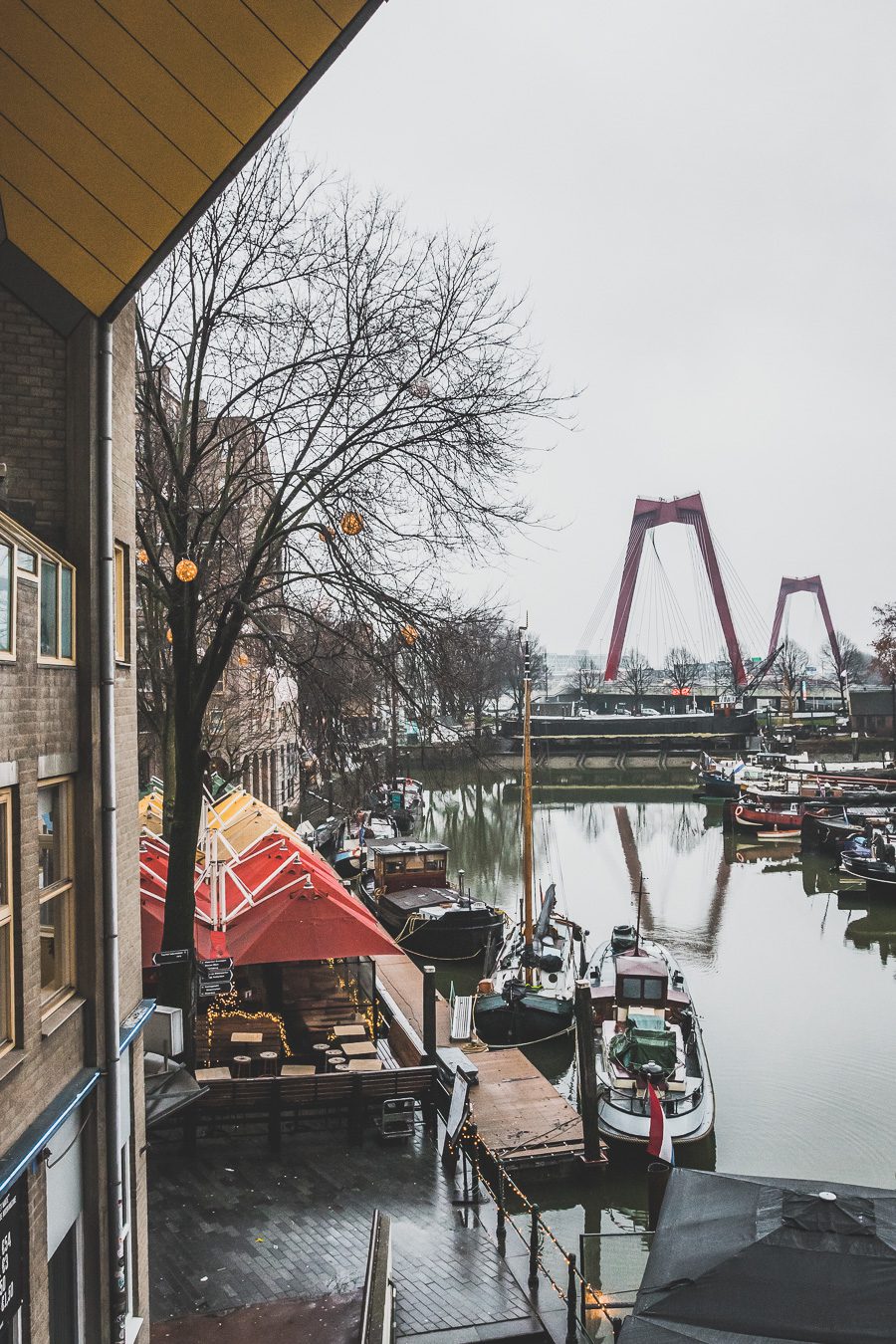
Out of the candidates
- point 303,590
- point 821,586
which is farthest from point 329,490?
point 821,586

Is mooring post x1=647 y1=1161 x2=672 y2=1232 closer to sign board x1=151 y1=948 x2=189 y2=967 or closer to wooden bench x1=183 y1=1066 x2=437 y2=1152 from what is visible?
wooden bench x1=183 y1=1066 x2=437 y2=1152

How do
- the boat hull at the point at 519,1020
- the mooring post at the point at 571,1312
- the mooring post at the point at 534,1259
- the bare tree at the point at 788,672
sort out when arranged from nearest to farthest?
the mooring post at the point at 571,1312, the mooring post at the point at 534,1259, the boat hull at the point at 519,1020, the bare tree at the point at 788,672

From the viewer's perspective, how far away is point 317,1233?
35.7 ft

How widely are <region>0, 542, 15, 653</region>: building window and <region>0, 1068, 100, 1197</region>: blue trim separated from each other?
2.88m

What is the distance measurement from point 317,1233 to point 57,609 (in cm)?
723

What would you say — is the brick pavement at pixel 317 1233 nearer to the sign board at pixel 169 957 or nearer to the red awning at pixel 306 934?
the sign board at pixel 169 957

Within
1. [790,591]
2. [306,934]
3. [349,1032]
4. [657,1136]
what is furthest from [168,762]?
[790,591]

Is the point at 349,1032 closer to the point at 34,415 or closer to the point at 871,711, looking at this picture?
the point at 34,415

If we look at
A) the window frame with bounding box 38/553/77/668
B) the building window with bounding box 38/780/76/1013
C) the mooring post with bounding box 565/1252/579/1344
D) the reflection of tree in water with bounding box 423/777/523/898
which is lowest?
the reflection of tree in water with bounding box 423/777/523/898

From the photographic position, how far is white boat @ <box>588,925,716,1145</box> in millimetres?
15969

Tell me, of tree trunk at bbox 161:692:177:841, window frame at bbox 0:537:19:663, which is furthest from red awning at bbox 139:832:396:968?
window frame at bbox 0:537:19:663

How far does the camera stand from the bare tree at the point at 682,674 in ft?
433

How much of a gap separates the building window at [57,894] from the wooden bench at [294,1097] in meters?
6.23

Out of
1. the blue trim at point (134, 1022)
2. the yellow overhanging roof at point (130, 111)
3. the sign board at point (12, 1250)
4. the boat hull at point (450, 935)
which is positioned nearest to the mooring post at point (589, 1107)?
the blue trim at point (134, 1022)
